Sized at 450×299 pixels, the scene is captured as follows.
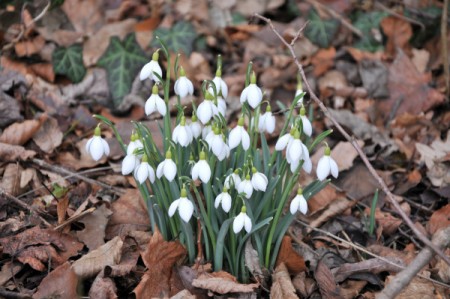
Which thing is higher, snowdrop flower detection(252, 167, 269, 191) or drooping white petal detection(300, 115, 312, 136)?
drooping white petal detection(300, 115, 312, 136)

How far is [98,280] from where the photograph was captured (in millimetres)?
2062

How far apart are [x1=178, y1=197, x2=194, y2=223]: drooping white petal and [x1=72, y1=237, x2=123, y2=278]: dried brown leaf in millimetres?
402

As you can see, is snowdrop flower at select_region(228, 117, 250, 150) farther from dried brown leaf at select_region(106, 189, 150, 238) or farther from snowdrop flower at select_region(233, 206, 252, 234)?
dried brown leaf at select_region(106, 189, 150, 238)

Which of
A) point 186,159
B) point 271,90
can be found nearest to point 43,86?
point 271,90

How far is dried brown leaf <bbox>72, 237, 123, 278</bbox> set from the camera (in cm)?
209

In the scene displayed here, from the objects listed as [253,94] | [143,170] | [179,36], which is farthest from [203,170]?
[179,36]

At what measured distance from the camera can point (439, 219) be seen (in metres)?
2.57

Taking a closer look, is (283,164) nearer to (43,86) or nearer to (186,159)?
(186,159)

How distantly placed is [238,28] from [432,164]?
65.0 inches

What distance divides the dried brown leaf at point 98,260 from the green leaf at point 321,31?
2237mm

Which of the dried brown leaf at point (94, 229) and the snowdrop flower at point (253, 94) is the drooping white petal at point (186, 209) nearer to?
the snowdrop flower at point (253, 94)

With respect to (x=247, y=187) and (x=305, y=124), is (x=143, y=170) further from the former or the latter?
(x=305, y=124)

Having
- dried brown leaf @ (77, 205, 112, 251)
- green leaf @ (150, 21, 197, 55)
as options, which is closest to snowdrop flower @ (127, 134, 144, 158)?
dried brown leaf @ (77, 205, 112, 251)

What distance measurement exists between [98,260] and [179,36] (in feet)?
6.30
